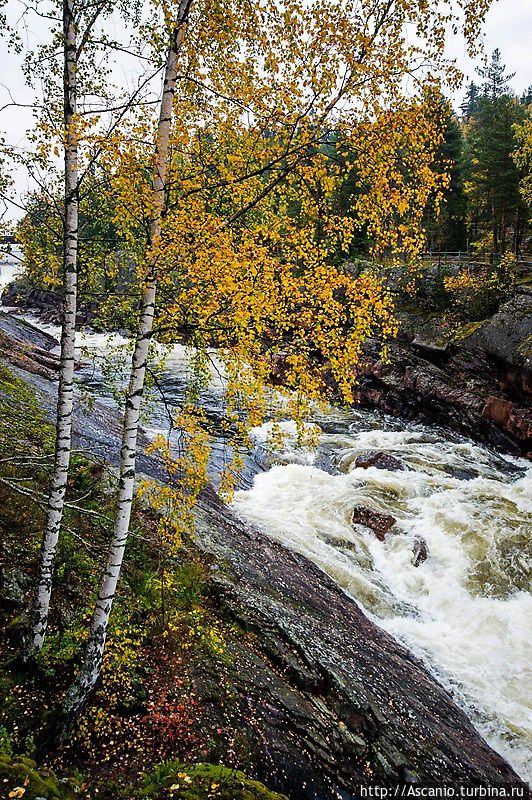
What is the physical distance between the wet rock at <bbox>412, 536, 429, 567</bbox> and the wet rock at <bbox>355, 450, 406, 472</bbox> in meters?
5.43

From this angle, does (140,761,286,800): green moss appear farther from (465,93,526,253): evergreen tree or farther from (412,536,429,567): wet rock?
(465,93,526,253): evergreen tree

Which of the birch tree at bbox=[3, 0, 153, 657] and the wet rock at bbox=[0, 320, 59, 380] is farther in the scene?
the wet rock at bbox=[0, 320, 59, 380]

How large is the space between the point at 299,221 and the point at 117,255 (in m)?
2.92

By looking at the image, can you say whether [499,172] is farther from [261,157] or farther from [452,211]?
[261,157]

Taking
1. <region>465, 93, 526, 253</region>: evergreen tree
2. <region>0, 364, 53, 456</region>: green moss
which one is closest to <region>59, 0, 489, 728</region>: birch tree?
<region>0, 364, 53, 456</region>: green moss

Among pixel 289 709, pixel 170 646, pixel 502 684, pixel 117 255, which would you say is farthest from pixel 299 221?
pixel 502 684

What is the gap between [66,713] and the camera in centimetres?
548

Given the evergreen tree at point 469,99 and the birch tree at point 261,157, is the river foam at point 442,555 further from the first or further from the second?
the evergreen tree at point 469,99

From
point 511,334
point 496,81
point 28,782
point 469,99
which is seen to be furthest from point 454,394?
point 469,99

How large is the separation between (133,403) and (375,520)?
11623 millimetres

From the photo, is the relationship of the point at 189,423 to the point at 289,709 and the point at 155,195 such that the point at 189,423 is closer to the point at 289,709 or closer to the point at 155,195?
the point at 155,195

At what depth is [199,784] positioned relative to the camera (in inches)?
197

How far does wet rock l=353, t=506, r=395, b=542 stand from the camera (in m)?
15.0

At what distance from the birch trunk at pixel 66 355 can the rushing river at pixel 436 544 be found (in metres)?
0.64
